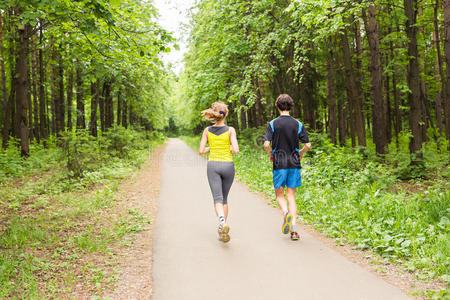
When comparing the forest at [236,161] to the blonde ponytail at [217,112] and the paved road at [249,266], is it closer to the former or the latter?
the paved road at [249,266]

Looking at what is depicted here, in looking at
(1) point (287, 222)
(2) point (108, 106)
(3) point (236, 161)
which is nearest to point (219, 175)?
(1) point (287, 222)

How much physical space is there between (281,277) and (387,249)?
5.70ft

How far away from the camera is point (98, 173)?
10711 mm

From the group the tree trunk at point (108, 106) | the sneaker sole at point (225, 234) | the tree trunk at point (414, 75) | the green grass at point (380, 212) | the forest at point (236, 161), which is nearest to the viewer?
the green grass at point (380, 212)

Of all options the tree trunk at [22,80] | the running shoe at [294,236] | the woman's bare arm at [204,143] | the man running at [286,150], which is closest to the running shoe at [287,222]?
the man running at [286,150]

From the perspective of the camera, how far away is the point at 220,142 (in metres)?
5.05

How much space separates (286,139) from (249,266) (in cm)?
215

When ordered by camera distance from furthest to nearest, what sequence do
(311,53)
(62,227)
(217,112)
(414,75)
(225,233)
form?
1. (311,53)
2. (414,75)
3. (62,227)
4. (217,112)
5. (225,233)

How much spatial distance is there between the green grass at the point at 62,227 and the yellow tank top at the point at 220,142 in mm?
2181

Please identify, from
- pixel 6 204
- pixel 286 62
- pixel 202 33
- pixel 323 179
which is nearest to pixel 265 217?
pixel 323 179

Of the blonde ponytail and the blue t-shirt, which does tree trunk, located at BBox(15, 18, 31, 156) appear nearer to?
the blonde ponytail

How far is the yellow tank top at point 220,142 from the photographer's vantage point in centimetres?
505

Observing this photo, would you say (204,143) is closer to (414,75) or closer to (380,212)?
(380,212)

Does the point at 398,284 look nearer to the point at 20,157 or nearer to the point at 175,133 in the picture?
the point at 20,157
